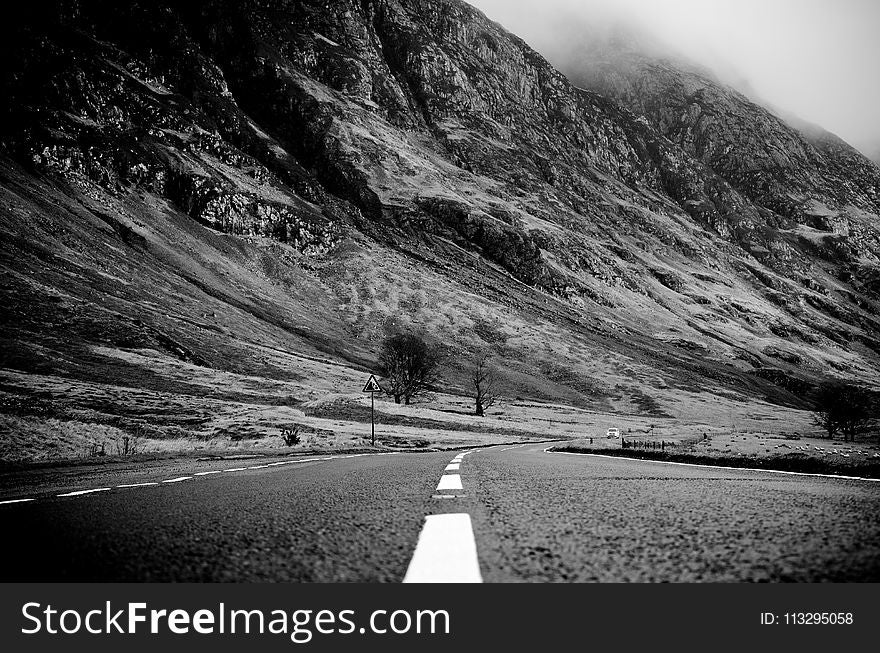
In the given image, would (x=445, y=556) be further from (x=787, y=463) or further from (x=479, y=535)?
(x=787, y=463)

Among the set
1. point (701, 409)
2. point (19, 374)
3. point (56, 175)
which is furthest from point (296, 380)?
point (56, 175)

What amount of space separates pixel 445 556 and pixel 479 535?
1.90 feet

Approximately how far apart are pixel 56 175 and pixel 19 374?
434ft

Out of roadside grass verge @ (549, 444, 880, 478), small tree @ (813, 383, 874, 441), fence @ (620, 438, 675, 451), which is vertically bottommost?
small tree @ (813, 383, 874, 441)

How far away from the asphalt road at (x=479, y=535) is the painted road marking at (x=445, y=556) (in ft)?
0.10

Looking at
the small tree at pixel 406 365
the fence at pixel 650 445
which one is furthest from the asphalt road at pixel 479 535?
the small tree at pixel 406 365

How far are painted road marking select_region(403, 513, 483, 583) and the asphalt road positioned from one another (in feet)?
0.10

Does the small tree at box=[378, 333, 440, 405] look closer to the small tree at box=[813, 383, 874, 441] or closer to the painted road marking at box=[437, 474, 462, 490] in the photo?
the small tree at box=[813, 383, 874, 441]

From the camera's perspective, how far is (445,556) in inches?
90.6

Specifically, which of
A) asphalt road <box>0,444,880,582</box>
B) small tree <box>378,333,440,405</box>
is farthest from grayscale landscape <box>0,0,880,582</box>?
small tree <box>378,333,440,405</box>

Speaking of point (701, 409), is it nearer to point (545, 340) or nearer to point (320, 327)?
point (545, 340)

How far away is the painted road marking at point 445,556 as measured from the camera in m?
2.01

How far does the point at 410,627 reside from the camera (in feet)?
6.32

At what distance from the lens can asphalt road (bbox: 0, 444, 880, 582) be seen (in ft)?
7.10
